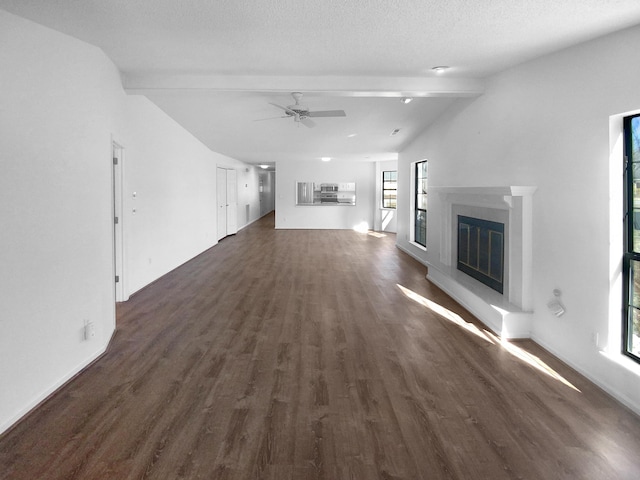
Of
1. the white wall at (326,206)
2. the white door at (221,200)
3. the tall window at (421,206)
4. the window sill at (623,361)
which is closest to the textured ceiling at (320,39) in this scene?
the window sill at (623,361)

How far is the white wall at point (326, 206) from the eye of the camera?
13414 mm

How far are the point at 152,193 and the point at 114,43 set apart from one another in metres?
2.69

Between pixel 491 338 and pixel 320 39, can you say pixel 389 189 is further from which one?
pixel 320 39

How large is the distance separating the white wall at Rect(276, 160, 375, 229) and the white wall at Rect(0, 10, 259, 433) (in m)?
9.05

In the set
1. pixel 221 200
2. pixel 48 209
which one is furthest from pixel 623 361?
pixel 221 200

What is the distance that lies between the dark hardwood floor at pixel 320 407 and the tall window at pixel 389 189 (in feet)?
28.9

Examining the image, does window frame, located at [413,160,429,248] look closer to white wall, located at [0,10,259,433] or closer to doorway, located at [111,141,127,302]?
doorway, located at [111,141,127,302]

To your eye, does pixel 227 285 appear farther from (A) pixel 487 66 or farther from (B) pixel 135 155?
(A) pixel 487 66

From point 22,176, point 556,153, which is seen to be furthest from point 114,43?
point 556,153

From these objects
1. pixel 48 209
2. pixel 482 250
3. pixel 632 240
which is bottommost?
pixel 482 250

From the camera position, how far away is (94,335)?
10.7 feet

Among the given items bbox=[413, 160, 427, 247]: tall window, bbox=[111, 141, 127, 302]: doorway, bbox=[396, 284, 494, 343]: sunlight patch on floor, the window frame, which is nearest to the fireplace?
bbox=[396, 284, 494, 343]: sunlight patch on floor

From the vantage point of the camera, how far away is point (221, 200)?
10836 millimetres

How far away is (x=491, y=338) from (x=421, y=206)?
16.7 ft
